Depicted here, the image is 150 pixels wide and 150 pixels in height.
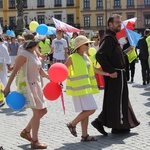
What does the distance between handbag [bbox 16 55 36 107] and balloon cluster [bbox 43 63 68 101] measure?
0.23 metres

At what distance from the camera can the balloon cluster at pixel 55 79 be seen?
604 cm

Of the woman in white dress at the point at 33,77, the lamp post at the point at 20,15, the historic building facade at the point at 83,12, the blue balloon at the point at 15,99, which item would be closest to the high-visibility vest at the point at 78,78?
the woman in white dress at the point at 33,77

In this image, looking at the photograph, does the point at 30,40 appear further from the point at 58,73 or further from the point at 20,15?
the point at 20,15

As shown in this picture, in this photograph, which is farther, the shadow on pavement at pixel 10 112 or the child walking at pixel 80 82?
the shadow on pavement at pixel 10 112

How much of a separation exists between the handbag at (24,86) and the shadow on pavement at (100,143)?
2.74 feet

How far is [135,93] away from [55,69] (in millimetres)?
6449

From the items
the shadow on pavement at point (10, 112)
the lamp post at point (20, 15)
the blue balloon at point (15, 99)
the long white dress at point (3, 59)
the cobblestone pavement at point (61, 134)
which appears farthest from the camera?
the lamp post at point (20, 15)

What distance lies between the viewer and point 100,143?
649cm

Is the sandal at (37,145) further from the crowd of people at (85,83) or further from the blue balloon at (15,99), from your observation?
the blue balloon at (15,99)

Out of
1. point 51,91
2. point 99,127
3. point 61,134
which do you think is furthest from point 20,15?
point 51,91

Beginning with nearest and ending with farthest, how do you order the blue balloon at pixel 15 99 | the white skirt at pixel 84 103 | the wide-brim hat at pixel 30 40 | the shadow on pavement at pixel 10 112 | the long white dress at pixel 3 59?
the blue balloon at pixel 15 99
the wide-brim hat at pixel 30 40
the white skirt at pixel 84 103
the shadow on pavement at pixel 10 112
the long white dress at pixel 3 59

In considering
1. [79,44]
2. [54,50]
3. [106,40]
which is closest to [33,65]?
[79,44]

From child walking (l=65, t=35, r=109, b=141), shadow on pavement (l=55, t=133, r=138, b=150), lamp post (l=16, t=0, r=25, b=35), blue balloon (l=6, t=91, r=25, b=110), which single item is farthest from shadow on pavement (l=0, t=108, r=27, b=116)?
lamp post (l=16, t=0, r=25, b=35)

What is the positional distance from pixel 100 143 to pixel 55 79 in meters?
1.23
